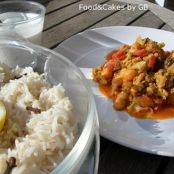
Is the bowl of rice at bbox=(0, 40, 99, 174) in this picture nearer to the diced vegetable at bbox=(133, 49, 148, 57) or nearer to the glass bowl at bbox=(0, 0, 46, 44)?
the glass bowl at bbox=(0, 0, 46, 44)

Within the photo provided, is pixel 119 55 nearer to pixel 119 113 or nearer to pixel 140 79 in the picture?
pixel 140 79

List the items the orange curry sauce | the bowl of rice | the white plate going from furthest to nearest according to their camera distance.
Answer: the orange curry sauce < the white plate < the bowl of rice

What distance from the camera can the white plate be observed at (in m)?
0.66

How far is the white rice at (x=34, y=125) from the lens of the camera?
1.47ft

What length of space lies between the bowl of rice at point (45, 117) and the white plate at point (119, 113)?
13 centimetres

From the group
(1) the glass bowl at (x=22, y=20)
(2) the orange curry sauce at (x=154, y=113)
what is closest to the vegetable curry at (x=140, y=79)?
(2) the orange curry sauce at (x=154, y=113)

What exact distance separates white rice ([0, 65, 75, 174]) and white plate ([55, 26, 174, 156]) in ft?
0.47

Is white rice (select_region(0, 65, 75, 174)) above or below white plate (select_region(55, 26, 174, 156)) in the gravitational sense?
above

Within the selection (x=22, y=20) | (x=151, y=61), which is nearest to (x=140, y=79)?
(x=151, y=61)

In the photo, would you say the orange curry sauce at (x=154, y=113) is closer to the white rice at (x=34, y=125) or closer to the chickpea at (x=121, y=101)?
the chickpea at (x=121, y=101)

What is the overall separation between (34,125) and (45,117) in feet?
0.07

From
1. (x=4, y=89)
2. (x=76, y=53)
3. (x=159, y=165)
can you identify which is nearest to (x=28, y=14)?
(x=76, y=53)

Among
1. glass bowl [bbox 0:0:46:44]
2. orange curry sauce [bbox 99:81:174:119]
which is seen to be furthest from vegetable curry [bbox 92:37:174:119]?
glass bowl [bbox 0:0:46:44]

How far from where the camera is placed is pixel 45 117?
0.52 meters
